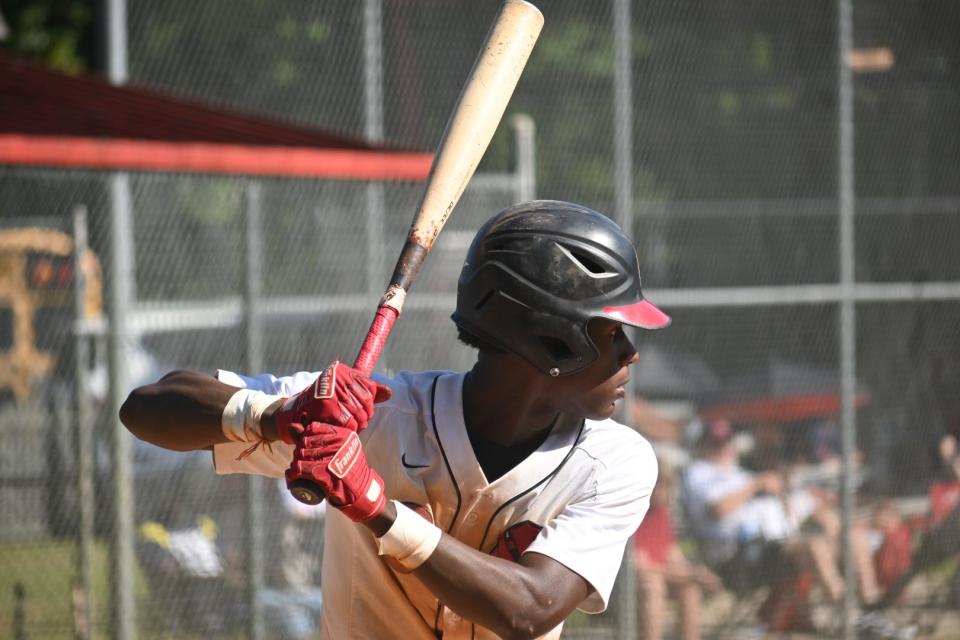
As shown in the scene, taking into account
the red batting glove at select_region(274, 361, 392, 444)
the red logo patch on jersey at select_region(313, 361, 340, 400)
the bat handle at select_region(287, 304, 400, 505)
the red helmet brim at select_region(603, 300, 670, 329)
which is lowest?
the bat handle at select_region(287, 304, 400, 505)

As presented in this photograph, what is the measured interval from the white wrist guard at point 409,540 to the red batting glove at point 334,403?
16 centimetres

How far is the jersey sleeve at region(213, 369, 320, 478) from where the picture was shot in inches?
91.6

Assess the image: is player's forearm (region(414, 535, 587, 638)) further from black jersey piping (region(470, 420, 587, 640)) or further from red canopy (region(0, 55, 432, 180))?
red canopy (region(0, 55, 432, 180))

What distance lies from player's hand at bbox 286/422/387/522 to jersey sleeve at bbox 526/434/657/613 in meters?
0.37

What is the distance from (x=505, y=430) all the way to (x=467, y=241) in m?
3.15

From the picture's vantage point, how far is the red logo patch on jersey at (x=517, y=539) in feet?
7.43

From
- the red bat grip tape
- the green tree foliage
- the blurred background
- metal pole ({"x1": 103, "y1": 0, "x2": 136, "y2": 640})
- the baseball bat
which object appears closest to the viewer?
the red bat grip tape

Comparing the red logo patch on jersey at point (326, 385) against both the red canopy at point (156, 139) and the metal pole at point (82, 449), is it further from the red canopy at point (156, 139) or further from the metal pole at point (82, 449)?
the metal pole at point (82, 449)

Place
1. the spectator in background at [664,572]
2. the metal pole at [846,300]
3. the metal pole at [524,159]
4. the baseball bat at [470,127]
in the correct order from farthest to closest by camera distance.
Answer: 1. the metal pole at [846,300]
2. the spectator in background at [664,572]
3. the metal pole at [524,159]
4. the baseball bat at [470,127]

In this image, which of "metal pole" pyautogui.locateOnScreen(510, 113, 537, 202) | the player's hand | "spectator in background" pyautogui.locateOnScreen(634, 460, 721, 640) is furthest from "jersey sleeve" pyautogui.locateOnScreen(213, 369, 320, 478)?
"spectator in background" pyautogui.locateOnScreen(634, 460, 721, 640)

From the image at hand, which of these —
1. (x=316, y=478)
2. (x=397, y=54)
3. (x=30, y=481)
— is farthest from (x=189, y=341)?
(x=316, y=478)

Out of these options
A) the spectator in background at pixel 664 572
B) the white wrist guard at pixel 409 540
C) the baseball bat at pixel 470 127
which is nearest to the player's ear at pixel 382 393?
the white wrist guard at pixel 409 540

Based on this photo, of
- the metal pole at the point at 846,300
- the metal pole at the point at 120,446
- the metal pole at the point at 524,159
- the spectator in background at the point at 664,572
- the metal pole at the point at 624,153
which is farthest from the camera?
the metal pole at the point at 846,300

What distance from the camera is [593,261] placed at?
226cm
